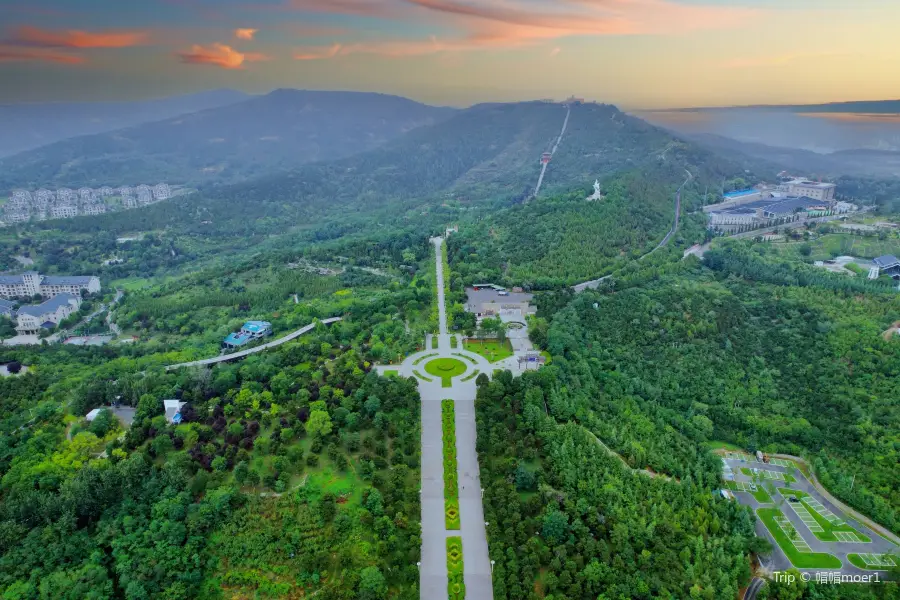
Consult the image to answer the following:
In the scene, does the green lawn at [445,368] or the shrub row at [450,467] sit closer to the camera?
the shrub row at [450,467]

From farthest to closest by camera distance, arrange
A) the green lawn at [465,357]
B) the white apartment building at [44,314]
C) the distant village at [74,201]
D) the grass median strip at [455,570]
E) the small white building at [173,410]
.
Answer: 1. the distant village at [74,201]
2. the white apartment building at [44,314]
3. the green lawn at [465,357]
4. the small white building at [173,410]
5. the grass median strip at [455,570]

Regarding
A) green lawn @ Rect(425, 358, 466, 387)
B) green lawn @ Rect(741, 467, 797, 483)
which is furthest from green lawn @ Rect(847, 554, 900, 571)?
green lawn @ Rect(425, 358, 466, 387)

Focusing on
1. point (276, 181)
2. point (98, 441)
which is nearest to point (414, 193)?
point (276, 181)

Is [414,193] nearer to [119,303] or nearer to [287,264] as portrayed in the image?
[287,264]

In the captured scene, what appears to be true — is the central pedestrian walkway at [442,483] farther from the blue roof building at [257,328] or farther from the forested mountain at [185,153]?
the forested mountain at [185,153]

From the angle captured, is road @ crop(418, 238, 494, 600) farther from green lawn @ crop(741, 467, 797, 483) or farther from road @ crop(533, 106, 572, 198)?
road @ crop(533, 106, 572, 198)

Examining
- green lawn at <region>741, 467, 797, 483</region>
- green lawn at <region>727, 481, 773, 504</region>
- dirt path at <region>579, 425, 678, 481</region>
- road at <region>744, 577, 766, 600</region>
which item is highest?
dirt path at <region>579, 425, 678, 481</region>

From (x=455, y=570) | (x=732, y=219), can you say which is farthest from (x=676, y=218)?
(x=455, y=570)

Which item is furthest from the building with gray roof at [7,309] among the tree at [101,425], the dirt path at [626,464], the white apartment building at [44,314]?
the dirt path at [626,464]

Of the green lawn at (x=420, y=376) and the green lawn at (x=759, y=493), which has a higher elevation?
the green lawn at (x=420, y=376)
